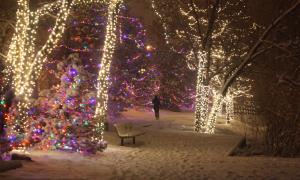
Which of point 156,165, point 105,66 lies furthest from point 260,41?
point 156,165

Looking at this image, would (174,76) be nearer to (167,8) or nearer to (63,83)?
(167,8)

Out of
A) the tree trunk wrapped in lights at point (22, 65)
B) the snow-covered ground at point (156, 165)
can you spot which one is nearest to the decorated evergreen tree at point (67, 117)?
the tree trunk wrapped in lights at point (22, 65)

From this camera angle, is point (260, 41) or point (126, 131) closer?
point (126, 131)

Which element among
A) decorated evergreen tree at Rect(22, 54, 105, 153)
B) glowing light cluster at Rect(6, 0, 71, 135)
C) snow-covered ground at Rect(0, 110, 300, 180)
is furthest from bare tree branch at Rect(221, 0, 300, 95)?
glowing light cluster at Rect(6, 0, 71, 135)

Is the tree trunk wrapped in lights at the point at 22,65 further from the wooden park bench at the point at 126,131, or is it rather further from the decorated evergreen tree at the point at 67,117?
the wooden park bench at the point at 126,131

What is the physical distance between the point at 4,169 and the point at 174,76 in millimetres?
33465

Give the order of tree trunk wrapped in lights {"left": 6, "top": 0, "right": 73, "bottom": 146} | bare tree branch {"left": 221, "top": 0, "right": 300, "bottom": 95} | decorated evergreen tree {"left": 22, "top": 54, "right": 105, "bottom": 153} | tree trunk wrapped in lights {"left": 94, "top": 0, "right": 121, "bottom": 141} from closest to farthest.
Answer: tree trunk wrapped in lights {"left": 6, "top": 0, "right": 73, "bottom": 146} < decorated evergreen tree {"left": 22, "top": 54, "right": 105, "bottom": 153} < tree trunk wrapped in lights {"left": 94, "top": 0, "right": 121, "bottom": 141} < bare tree branch {"left": 221, "top": 0, "right": 300, "bottom": 95}

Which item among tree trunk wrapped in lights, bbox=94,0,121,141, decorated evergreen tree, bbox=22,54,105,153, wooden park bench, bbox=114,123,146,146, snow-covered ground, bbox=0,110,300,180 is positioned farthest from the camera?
wooden park bench, bbox=114,123,146,146

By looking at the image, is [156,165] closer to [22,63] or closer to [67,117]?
[67,117]

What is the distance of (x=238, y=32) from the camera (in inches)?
937

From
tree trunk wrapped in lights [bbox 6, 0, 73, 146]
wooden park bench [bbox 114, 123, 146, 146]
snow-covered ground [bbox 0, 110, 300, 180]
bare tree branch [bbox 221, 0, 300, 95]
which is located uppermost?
bare tree branch [bbox 221, 0, 300, 95]

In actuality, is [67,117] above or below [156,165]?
above

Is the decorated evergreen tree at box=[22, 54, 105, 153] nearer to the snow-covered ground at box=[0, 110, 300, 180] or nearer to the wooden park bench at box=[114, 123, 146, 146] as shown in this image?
the snow-covered ground at box=[0, 110, 300, 180]

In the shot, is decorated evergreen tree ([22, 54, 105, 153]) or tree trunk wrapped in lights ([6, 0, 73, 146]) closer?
tree trunk wrapped in lights ([6, 0, 73, 146])
